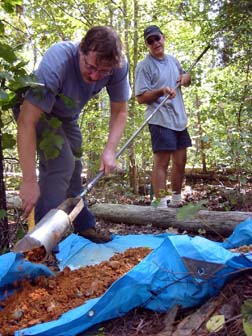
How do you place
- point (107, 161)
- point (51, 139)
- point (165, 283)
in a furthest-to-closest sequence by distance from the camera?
point (107, 161), point (51, 139), point (165, 283)

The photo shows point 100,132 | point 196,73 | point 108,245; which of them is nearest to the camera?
point 108,245

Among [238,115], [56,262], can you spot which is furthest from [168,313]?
[238,115]

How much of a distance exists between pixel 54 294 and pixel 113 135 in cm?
121

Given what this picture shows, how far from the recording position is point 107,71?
2455 mm

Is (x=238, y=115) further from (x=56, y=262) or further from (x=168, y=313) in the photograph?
(x=168, y=313)

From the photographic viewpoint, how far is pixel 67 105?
2.58 metres

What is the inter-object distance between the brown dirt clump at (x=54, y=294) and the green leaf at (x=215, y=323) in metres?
0.62

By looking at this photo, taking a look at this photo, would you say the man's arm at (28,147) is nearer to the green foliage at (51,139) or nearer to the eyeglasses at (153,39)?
the green foliage at (51,139)

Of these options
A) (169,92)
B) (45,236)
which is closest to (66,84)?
(45,236)

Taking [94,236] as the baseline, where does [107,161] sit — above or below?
above

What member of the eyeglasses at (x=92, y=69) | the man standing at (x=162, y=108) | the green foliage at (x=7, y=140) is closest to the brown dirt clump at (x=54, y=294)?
the green foliage at (x=7, y=140)

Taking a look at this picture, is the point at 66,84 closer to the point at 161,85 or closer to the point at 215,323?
the point at 215,323

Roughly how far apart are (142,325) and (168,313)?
0.13 metres

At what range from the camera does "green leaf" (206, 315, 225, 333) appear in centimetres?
166
